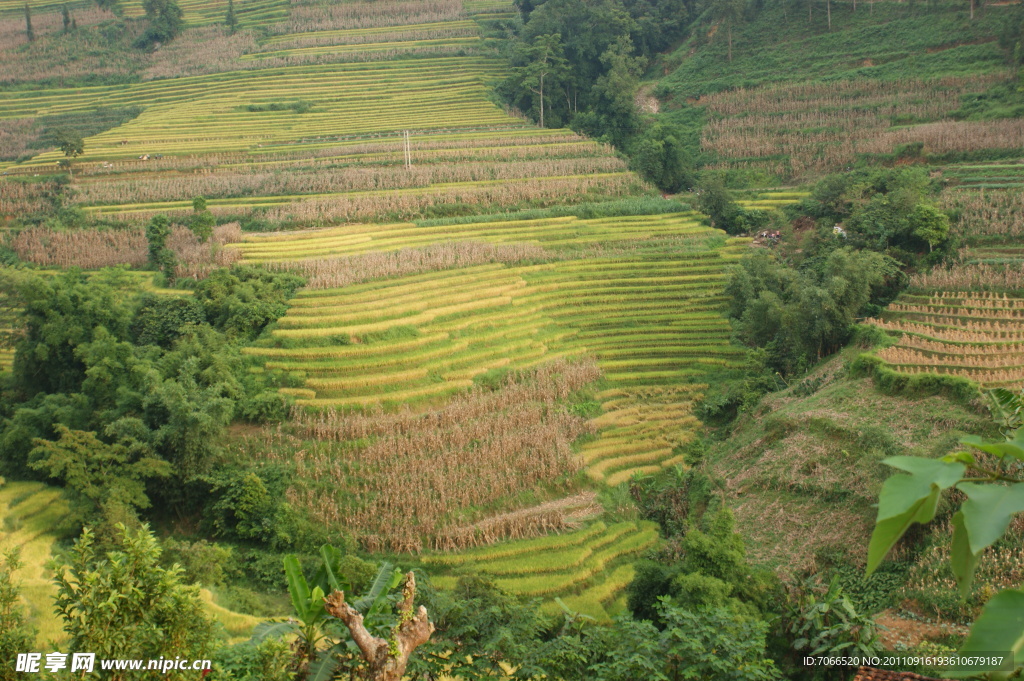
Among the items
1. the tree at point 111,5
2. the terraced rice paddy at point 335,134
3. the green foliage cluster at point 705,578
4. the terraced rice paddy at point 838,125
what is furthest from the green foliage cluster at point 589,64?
the tree at point 111,5

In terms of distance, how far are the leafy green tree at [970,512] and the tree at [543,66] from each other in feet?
109

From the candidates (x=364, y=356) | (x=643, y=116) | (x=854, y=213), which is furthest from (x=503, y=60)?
(x=364, y=356)

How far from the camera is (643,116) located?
34.1 meters

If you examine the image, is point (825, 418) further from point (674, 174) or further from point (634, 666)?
point (674, 174)

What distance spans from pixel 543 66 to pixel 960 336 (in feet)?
75.1

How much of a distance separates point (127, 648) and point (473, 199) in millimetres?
22162

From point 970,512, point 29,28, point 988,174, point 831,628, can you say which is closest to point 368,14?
point 29,28

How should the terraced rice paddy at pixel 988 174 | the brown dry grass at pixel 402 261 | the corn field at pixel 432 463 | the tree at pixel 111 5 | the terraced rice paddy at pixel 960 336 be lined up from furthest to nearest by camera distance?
1. the tree at pixel 111 5
2. the terraced rice paddy at pixel 988 174
3. the brown dry grass at pixel 402 261
4. the terraced rice paddy at pixel 960 336
5. the corn field at pixel 432 463

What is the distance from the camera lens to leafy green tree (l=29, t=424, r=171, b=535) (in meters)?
12.3

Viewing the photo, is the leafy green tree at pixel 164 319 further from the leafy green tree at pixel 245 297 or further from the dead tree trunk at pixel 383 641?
the dead tree trunk at pixel 383 641

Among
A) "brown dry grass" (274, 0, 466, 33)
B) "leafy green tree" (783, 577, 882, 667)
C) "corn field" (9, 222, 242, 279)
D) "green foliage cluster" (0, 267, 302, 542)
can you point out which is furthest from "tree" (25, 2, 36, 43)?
"leafy green tree" (783, 577, 882, 667)

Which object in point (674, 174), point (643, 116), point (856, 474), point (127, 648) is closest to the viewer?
point (127, 648)

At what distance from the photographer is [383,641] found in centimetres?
522

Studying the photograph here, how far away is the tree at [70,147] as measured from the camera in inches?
1165
